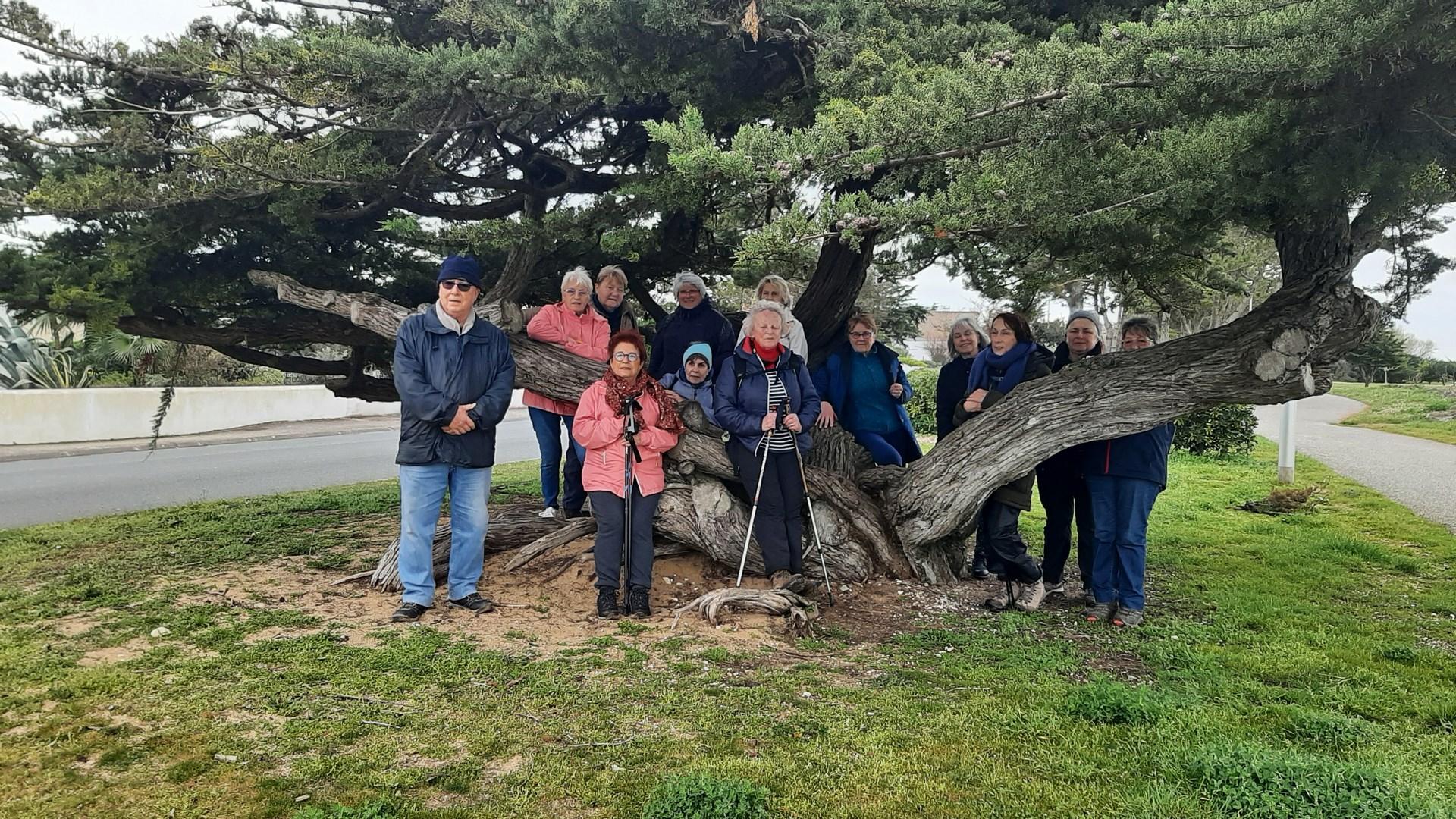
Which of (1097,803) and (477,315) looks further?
(477,315)

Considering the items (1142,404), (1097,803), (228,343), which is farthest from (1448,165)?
(228,343)

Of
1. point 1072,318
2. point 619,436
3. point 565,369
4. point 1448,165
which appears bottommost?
point 619,436

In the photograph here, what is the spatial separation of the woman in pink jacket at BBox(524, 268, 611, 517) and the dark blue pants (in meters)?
2.16

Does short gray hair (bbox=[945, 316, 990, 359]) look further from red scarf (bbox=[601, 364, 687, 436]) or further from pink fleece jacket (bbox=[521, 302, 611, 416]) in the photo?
pink fleece jacket (bbox=[521, 302, 611, 416])

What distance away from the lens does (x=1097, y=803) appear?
271 cm

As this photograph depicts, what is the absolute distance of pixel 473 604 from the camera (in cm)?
493

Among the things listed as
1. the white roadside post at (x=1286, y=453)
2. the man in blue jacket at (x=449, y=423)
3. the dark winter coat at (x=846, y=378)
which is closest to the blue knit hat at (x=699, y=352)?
the dark winter coat at (x=846, y=378)

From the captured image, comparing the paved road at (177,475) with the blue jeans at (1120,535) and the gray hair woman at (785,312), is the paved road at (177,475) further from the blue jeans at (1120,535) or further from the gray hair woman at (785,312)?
the blue jeans at (1120,535)

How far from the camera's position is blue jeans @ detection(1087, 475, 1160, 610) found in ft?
16.4

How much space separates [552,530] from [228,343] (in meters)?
3.59

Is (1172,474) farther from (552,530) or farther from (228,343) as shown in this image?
(228,343)

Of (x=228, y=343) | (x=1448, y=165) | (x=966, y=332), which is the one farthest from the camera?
(x=228, y=343)

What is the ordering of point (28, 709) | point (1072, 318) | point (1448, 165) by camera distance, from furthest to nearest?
point (1072, 318) → point (1448, 165) → point (28, 709)

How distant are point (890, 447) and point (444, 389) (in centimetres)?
344
